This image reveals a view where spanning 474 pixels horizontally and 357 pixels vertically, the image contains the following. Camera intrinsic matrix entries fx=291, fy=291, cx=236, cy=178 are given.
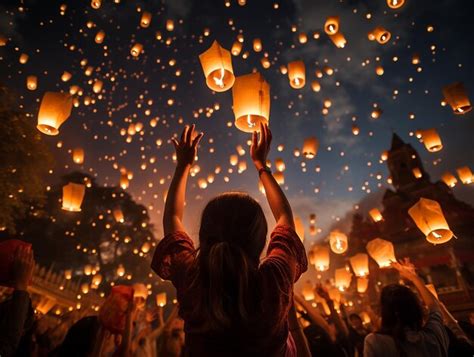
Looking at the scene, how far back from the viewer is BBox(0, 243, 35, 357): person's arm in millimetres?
1407

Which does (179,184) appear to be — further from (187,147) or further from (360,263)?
(360,263)

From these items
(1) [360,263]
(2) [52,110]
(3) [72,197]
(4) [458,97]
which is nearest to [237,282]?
(2) [52,110]

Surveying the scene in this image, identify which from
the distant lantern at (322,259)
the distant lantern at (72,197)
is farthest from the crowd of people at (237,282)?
the distant lantern at (322,259)

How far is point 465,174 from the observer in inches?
326

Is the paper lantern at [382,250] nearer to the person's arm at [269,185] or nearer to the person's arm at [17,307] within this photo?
the person's arm at [269,185]

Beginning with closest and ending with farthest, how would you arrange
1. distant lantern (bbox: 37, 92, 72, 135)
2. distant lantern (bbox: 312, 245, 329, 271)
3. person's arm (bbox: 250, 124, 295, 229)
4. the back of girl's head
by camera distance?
person's arm (bbox: 250, 124, 295, 229) → the back of girl's head → distant lantern (bbox: 37, 92, 72, 135) → distant lantern (bbox: 312, 245, 329, 271)

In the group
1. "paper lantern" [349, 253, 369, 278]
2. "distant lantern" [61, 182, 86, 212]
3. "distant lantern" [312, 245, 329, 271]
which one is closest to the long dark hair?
"distant lantern" [61, 182, 86, 212]

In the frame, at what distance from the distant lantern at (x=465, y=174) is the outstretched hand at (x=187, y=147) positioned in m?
9.40

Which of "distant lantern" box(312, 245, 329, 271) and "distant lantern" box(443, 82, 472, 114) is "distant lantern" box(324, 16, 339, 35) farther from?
"distant lantern" box(312, 245, 329, 271)

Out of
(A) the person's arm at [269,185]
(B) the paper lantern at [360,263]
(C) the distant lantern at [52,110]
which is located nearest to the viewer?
(A) the person's arm at [269,185]

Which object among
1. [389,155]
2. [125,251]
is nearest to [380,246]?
[125,251]

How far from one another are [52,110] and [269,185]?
3.45m

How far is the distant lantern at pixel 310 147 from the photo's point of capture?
20.7 feet

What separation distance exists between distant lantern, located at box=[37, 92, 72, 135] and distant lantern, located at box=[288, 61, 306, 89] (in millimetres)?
3342
